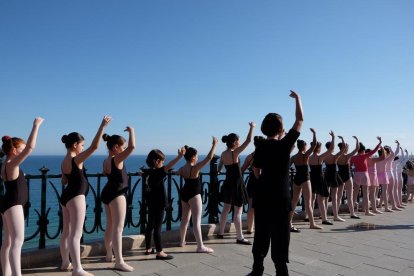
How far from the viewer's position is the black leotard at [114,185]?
4789 mm

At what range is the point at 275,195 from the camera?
3754 millimetres

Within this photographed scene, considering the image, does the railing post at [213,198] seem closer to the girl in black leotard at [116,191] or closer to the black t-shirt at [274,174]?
the girl in black leotard at [116,191]

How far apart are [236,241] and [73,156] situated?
339cm

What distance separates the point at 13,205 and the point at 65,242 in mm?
999

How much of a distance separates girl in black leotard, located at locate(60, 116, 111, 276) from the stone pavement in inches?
20.9

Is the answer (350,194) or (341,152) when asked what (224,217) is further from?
(350,194)

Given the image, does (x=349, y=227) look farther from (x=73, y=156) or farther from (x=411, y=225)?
(x=73, y=156)

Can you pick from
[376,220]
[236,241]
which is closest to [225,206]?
[236,241]

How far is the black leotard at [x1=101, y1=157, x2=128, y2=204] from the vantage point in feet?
15.7

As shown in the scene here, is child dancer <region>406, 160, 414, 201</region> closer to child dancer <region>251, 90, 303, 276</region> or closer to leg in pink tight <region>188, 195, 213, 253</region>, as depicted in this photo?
leg in pink tight <region>188, 195, 213, 253</region>

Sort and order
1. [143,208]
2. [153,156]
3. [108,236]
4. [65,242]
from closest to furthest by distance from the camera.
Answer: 1. [65,242]
2. [108,236]
3. [153,156]
4. [143,208]

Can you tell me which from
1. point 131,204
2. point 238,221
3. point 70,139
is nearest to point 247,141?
point 238,221

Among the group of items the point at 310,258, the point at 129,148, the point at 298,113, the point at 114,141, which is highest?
the point at 298,113

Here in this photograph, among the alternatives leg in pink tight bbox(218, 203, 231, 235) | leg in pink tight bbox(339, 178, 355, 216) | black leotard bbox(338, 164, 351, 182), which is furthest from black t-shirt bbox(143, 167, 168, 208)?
leg in pink tight bbox(339, 178, 355, 216)
